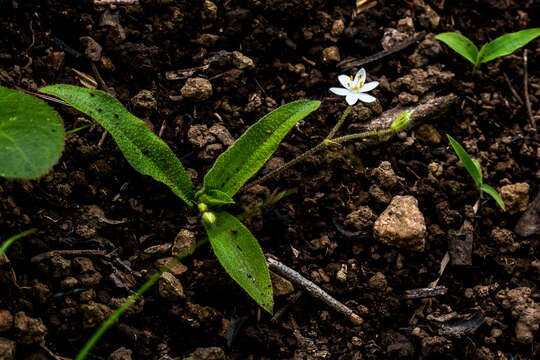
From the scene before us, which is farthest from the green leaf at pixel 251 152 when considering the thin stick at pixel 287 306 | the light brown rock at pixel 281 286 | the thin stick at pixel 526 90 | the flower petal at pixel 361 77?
the thin stick at pixel 526 90

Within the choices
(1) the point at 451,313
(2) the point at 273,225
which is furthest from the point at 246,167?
(1) the point at 451,313

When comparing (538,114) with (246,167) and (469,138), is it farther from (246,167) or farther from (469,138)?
(246,167)

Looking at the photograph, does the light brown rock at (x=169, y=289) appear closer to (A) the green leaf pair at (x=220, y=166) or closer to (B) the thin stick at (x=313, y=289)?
(A) the green leaf pair at (x=220, y=166)

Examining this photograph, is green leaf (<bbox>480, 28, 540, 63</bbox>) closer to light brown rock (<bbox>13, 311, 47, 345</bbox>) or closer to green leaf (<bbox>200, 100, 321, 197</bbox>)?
green leaf (<bbox>200, 100, 321, 197</bbox>)

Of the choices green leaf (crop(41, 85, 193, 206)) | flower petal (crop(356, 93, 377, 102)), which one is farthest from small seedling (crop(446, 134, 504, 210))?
green leaf (crop(41, 85, 193, 206))

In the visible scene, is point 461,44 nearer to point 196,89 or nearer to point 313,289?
point 196,89
